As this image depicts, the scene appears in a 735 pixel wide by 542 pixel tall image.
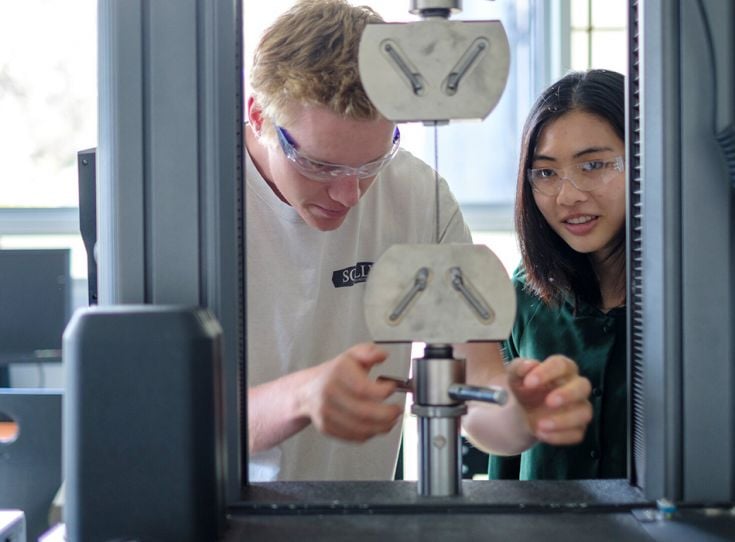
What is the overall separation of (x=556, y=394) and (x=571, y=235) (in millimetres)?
982

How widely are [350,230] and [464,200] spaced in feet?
7.65

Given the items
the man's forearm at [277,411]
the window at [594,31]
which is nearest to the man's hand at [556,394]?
the man's forearm at [277,411]

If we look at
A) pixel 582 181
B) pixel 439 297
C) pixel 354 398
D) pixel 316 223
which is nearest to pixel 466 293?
pixel 439 297

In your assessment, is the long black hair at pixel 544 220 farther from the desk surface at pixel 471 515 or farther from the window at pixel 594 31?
the window at pixel 594 31

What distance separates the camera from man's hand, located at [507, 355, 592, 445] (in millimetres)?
719

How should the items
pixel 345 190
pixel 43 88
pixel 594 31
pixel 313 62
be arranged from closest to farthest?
pixel 313 62, pixel 345 190, pixel 43 88, pixel 594 31

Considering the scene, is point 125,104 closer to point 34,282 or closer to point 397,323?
point 397,323

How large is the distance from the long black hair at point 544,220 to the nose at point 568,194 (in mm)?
79

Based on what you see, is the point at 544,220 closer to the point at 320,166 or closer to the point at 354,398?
the point at 320,166

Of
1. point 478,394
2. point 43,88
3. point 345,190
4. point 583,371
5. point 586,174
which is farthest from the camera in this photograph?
point 43,88

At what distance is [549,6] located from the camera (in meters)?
3.74

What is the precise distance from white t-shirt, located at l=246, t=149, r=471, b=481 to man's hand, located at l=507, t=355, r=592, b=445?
2.39 ft

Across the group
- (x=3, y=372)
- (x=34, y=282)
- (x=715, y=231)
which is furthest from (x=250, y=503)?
(x=3, y=372)

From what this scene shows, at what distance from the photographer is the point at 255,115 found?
1415mm
